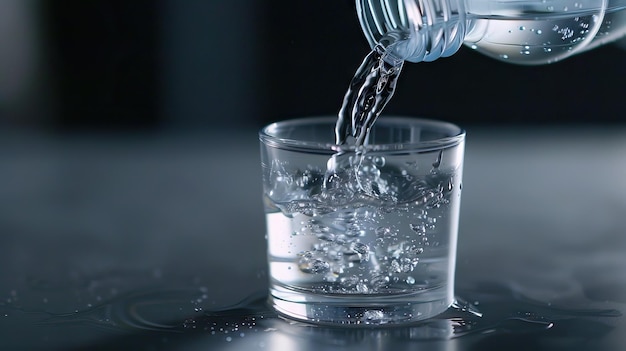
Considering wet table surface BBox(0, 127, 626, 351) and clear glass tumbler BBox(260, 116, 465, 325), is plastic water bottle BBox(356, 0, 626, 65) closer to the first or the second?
clear glass tumbler BBox(260, 116, 465, 325)

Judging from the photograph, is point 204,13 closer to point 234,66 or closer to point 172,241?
point 234,66

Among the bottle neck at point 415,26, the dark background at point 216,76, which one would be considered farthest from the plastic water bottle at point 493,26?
the dark background at point 216,76

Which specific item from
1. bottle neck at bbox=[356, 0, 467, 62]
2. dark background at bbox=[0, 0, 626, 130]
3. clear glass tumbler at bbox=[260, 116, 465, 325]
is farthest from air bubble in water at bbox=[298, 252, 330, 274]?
dark background at bbox=[0, 0, 626, 130]

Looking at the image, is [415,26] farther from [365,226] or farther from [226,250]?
[226,250]

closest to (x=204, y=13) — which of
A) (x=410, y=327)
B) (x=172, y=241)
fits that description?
(x=172, y=241)

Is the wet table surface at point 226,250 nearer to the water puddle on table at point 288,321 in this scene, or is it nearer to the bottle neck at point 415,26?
the water puddle on table at point 288,321
